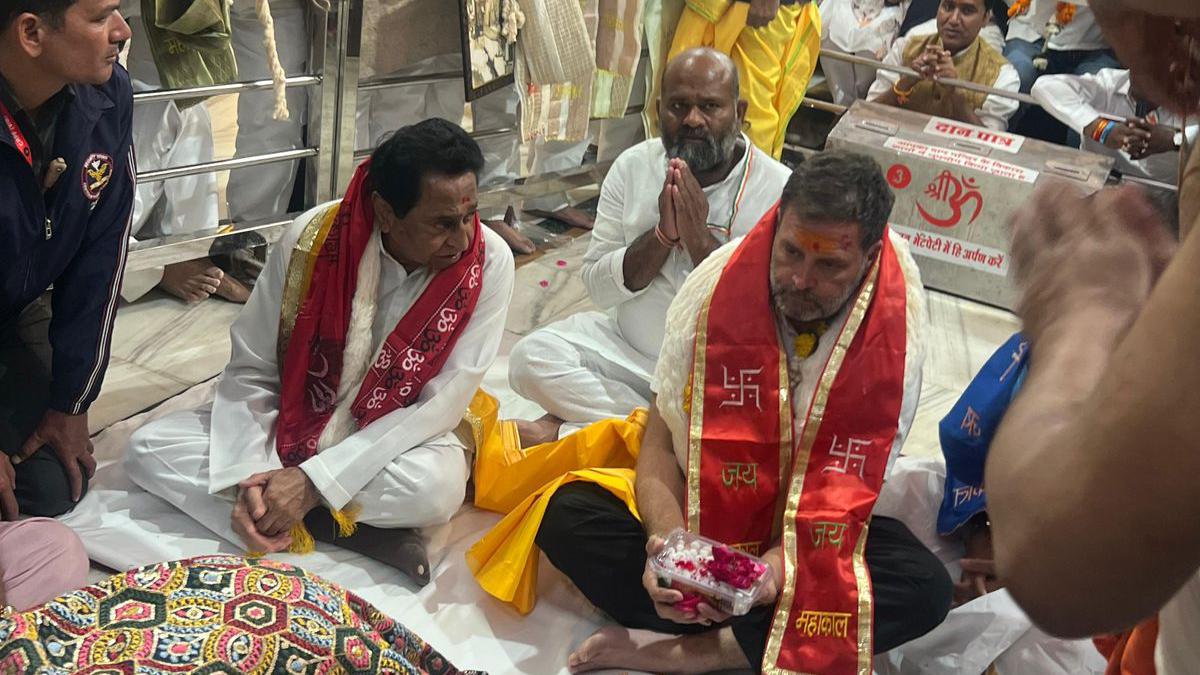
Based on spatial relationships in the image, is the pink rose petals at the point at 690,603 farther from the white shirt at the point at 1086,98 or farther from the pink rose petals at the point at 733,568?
the white shirt at the point at 1086,98

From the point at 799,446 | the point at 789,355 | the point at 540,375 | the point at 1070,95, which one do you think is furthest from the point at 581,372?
the point at 1070,95

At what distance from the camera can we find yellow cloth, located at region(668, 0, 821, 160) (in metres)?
5.31

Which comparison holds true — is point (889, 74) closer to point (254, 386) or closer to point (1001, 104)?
point (1001, 104)

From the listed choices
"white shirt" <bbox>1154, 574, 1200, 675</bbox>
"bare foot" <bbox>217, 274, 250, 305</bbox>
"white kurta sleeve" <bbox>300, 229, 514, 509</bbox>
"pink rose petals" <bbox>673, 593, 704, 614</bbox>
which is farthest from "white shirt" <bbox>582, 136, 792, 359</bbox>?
"white shirt" <bbox>1154, 574, 1200, 675</bbox>

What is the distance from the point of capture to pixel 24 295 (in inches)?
121

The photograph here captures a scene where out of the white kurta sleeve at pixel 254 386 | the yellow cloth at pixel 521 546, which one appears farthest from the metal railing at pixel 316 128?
the yellow cloth at pixel 521 546

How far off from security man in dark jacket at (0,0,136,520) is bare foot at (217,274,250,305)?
44.6 inches

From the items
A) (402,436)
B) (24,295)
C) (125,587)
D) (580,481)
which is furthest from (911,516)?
(24,295)

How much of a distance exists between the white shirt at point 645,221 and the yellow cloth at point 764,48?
1.42m

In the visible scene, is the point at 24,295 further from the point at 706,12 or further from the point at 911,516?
the point at 706,12

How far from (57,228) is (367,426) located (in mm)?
874

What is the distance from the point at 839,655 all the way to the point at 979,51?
3.96m

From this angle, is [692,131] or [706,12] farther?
[706,12]

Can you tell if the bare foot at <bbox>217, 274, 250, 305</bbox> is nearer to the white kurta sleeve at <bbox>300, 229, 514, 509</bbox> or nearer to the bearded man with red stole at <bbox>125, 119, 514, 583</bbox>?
the bearded man with red stole at <bbox>125, 119, 514, 583</bbox>
